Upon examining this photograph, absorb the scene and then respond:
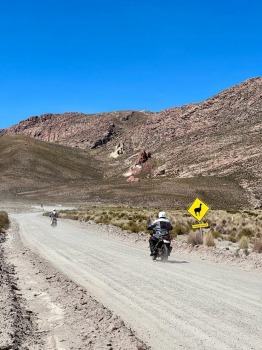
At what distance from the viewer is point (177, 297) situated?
9.50m

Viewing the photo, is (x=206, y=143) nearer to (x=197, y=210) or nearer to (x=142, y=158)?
(x=142, y=158)

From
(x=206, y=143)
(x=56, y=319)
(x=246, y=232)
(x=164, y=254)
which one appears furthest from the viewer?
(x=206, y=143)

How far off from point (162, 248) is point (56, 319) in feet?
27.7

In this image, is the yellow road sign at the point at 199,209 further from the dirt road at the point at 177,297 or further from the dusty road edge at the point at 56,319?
the dusty road edge at the point at 56,319

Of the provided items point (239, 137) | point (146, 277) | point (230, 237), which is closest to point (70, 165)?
point (239, 137)

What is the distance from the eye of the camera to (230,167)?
105 meters

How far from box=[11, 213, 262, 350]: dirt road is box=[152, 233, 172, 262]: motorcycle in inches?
18.2

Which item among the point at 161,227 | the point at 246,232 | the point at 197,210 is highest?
the point at 197,210

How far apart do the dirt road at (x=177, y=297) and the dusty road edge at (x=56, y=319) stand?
0.33 meters

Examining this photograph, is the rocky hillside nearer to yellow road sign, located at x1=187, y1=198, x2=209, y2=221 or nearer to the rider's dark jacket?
yellow road sign, located at x1=187, y1=198, x2=209, y2=221

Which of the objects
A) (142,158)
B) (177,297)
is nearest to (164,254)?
(177,297)

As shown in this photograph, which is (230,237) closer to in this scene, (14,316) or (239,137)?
(14,316)

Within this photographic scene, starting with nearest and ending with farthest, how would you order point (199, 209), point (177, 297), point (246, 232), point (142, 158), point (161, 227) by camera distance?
1. point (177, 297)
2. point (161, 227)
3. point (199, 209)
4. point (246, 232)
5. point (142, 158)

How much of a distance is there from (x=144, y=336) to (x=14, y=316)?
2587 millimetres
